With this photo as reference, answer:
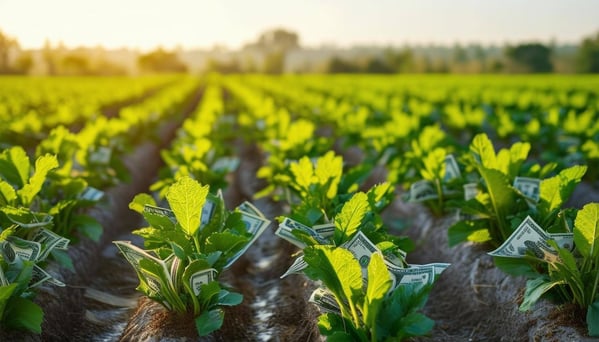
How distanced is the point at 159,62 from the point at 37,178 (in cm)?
8131

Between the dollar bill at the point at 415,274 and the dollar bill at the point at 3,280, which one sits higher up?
the dollar bill at the point at 3,280

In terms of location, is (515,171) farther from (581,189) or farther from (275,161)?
(581,189)

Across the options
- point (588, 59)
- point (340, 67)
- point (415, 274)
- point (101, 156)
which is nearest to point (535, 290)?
point (415, 274)

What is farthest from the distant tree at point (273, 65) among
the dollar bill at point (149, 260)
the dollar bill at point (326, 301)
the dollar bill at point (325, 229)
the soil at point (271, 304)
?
the dollar bill at point (326, 301)

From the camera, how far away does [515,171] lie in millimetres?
4461

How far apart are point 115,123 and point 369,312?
6.36m

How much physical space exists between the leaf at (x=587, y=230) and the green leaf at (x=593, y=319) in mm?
226

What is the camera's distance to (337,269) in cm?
287

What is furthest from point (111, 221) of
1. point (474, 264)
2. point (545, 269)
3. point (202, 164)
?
point (545, 269)

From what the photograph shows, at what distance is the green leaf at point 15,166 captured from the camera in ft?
14.1

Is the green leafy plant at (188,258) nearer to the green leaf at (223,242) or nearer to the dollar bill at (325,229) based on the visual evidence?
the green leaf at (223,242)

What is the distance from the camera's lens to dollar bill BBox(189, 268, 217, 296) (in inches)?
130

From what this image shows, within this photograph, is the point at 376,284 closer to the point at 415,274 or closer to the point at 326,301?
the point at 415,274

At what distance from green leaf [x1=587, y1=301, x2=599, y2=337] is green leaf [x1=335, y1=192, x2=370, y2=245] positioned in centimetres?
109
